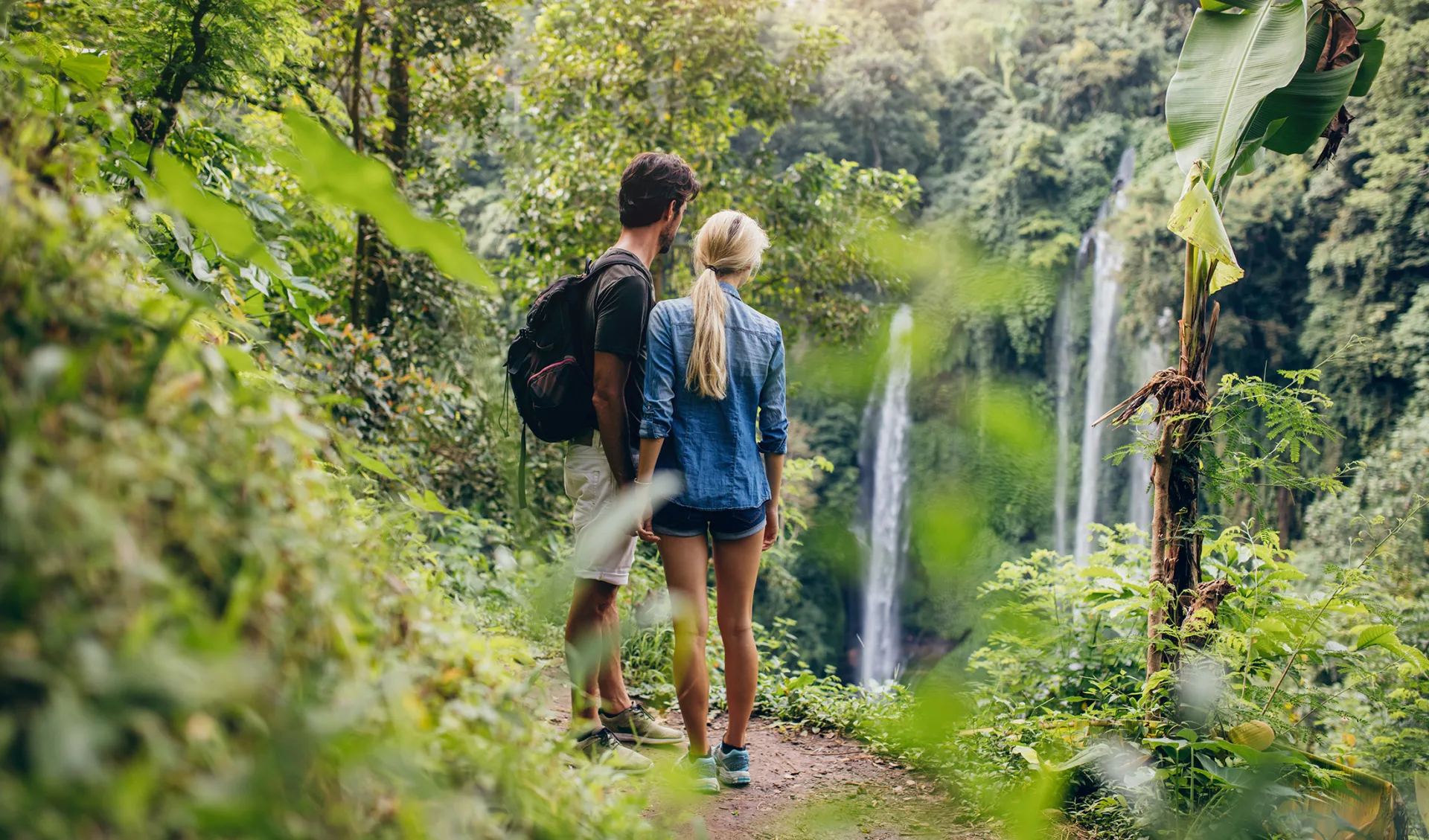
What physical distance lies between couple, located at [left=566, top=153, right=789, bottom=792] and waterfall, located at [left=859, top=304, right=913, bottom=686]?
45.8ft

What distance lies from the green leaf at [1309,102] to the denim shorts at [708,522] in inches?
93.1

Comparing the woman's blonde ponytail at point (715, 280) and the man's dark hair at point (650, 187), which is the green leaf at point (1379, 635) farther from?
the man's dark hair at point (650, 187)

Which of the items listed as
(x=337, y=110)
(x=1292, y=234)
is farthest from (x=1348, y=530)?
(x=337, y=110)

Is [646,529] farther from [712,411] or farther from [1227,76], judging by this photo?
[1227,76]

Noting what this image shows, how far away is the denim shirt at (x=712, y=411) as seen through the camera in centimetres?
252

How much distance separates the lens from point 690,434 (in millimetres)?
2572

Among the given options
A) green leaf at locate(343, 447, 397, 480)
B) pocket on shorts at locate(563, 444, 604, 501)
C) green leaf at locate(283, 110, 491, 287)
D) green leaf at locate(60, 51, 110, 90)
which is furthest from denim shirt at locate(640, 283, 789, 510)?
green leaf at locate(283, 110, 491, 287)

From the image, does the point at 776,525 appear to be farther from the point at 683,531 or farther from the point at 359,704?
the point at 359,704

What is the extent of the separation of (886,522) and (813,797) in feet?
48.5

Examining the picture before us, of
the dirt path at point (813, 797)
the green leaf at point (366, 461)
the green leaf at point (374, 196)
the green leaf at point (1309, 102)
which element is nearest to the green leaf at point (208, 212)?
the green leaf at point (374, 196)

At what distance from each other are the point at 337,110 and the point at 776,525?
13.7ft

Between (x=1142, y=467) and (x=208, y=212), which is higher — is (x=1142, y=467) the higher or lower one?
the lower one

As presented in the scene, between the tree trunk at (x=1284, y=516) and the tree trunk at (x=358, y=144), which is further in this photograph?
the tree trunk at (x=1284, y=516)

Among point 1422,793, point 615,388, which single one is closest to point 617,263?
point 615,388
